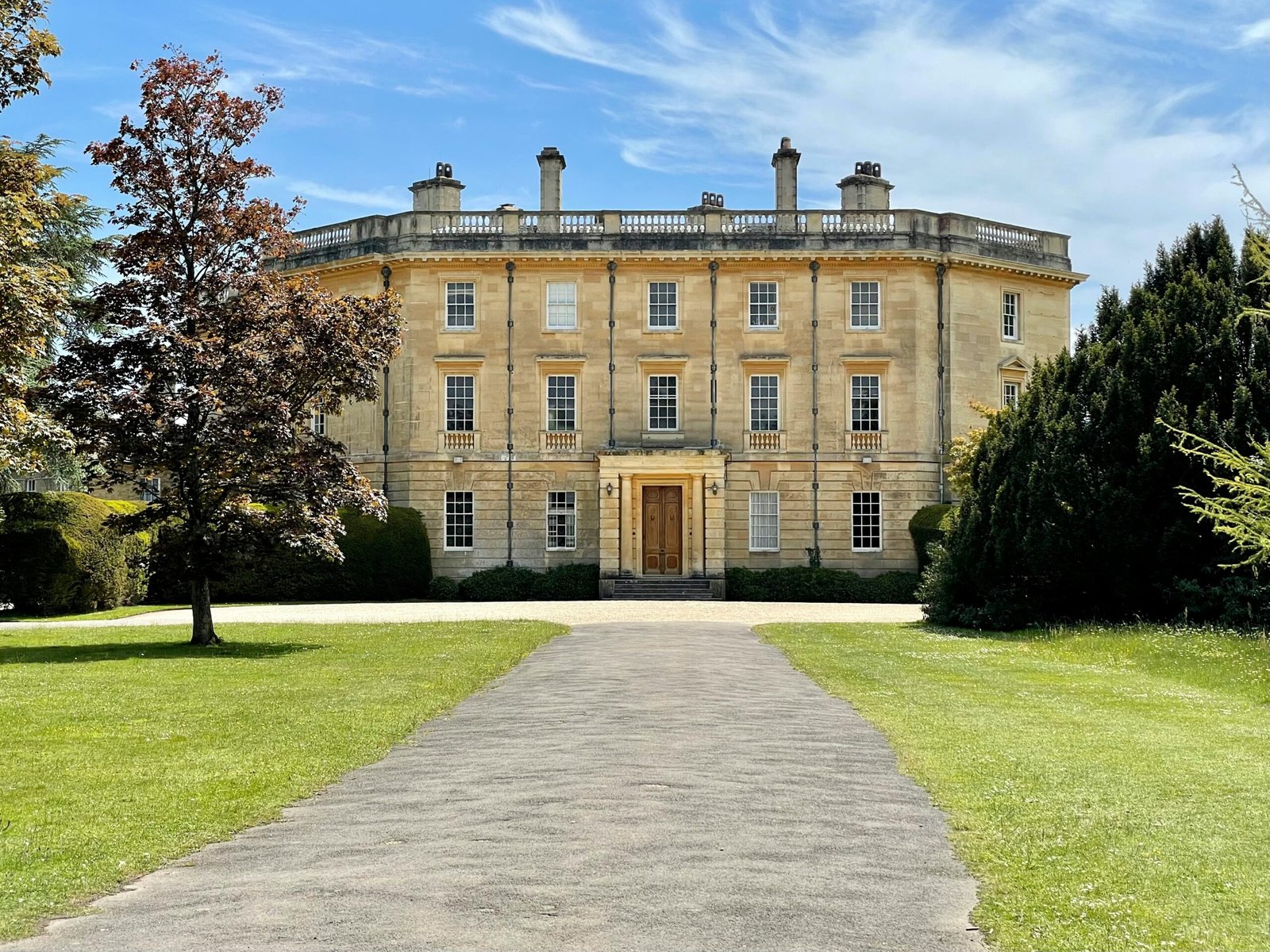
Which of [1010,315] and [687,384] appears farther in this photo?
[1010,315]

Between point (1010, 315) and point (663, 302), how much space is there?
11.3m

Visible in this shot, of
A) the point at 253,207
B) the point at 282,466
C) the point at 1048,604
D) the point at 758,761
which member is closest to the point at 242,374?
→ the point at 282,466

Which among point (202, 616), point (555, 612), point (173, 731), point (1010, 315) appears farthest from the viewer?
point (1010, 315)

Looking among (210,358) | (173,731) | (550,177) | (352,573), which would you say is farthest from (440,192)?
(173,731)

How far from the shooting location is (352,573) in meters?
39.6

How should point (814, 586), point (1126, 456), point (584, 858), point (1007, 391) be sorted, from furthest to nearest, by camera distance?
point (1007, 391) < point (814, 586) < point (1126, 456) < point (584, 858)

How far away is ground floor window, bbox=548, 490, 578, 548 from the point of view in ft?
139

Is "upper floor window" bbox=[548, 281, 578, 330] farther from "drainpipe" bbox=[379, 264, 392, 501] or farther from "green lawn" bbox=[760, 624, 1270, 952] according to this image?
"green lawn" bbox=[760, 624, 1270, 952]

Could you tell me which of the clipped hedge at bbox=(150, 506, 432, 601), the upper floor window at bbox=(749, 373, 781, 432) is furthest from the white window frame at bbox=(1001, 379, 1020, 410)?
the clipped hedge at bbox=(150, 506, 432, 601)


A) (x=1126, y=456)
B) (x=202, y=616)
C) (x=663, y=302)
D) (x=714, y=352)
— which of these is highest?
(x=663, y=302)

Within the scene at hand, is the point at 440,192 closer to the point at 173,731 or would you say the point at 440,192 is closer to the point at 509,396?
the point at 509,396

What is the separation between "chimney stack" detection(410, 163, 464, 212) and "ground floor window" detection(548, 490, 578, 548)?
10.4 meters

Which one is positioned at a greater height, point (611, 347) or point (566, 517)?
point (611, 347)

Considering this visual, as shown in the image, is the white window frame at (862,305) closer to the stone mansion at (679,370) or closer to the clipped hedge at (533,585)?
the stone mansion at (679,370)
